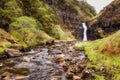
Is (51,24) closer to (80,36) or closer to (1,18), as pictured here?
(1,18)

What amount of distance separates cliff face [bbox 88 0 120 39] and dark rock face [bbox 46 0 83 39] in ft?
162

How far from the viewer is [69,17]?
138750 millimetres

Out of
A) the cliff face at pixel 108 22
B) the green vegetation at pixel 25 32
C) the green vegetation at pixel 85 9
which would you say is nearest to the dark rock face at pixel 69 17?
the green vegetation at pixel 85 9

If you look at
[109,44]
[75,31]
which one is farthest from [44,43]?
[75,31]

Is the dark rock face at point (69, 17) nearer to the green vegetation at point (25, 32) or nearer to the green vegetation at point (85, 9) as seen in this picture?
the green vegetation at point (85, 9)

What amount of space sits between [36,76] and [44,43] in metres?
41.8

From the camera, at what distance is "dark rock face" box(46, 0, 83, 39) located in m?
127

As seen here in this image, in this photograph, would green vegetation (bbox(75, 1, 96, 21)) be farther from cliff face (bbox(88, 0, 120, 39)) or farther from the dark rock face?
cliff face (bbox(88, 0, 120, 39))

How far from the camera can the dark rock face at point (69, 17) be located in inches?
5018

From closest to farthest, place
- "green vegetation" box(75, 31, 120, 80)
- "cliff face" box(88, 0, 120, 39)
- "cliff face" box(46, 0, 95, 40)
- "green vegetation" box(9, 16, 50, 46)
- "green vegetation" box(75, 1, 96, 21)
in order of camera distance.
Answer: "green vegetation" box(75, 31, 120, 80) → "green vegetation" box(9, 16, 50, 46) → "cliff face" box(88, 0, 120, 39) → "cliff face" box(46, 0, 95, 40) → "green vegetation" box(75, 1, 96, 21)

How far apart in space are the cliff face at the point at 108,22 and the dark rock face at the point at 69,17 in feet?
162

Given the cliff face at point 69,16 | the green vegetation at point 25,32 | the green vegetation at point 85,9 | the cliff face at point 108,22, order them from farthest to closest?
the green vegetation at point 85,9 < the cliff face at point 69,16 < the cliff face at point 108,22 < the green vegetation at point 25,32

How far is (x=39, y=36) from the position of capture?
65.2m

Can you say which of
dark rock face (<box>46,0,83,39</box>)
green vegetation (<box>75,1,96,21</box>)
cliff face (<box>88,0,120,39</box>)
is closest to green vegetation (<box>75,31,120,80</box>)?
cliff face (<box>88,0,120,39</box>)
